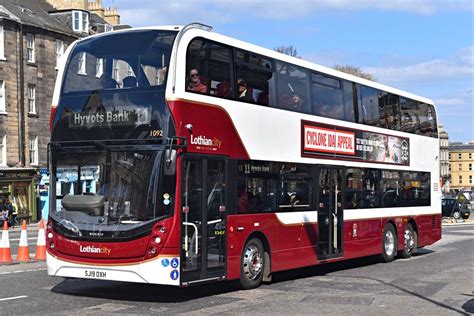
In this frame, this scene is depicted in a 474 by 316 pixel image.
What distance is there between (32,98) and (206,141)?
33.7 m

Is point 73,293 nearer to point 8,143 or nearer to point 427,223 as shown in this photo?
point 427,223

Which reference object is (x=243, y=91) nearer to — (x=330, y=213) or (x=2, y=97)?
(x=330, y=213)

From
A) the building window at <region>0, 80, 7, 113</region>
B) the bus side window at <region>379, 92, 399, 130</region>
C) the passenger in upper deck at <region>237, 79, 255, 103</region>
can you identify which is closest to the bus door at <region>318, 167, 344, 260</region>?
the bus side window at <region>379, 92, 399, 130</region>

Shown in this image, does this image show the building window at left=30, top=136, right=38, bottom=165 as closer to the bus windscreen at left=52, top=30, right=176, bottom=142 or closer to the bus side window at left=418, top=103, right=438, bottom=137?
the bus side window at left=418, top=103, right=438, bottom=137

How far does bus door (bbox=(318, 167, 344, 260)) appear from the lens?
50.1 ft

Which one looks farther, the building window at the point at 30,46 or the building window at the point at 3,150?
the building window at the point at 30,46

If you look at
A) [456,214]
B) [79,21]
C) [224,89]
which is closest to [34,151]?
[79,21]

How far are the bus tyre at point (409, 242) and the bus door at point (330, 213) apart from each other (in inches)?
168

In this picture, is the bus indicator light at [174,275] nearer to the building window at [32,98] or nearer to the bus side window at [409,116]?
the bus side window at [409,116]

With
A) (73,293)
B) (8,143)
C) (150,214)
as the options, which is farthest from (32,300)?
(8,143)

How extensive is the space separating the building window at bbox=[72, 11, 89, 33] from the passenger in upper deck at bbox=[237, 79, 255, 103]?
36.7 m

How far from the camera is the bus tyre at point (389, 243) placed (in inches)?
722

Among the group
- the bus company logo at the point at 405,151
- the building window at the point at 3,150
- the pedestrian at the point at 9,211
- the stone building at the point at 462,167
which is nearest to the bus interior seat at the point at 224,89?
the bus company logo at the point at 405,151

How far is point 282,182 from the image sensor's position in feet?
45.5
